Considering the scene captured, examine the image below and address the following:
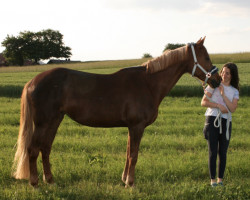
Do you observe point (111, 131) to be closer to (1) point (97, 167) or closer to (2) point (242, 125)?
(1) point (97, 167)

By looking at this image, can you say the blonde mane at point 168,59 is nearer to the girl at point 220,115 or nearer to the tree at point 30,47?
the girl at point 220,115

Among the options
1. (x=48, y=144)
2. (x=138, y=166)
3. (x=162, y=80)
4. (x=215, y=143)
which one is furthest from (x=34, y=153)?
(x=215, y=143)

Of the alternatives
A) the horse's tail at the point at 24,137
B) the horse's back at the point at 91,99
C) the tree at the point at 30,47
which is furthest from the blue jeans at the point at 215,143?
the tree at the point at 30,47

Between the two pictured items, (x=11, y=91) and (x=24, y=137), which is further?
(x=11, y=91)

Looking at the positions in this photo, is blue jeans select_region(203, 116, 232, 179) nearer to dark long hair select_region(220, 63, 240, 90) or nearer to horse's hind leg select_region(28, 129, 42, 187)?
dark long hair select_region(220, 63, 240, 90)

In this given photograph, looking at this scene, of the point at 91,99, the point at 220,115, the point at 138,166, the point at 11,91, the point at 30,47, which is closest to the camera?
the point at 91,99

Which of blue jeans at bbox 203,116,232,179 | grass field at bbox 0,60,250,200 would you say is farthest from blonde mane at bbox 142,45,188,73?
grass field at bbox 0,60,250,200

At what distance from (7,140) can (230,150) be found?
538cm

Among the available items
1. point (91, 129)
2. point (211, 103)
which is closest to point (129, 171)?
point (211, 103)

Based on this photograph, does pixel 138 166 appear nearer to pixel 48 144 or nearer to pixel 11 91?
pixel 48 144

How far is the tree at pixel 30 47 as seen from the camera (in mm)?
70000

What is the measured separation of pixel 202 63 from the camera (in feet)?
14.0

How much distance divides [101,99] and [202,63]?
1726mm

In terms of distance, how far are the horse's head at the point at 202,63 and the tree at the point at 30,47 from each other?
70.8 meters
